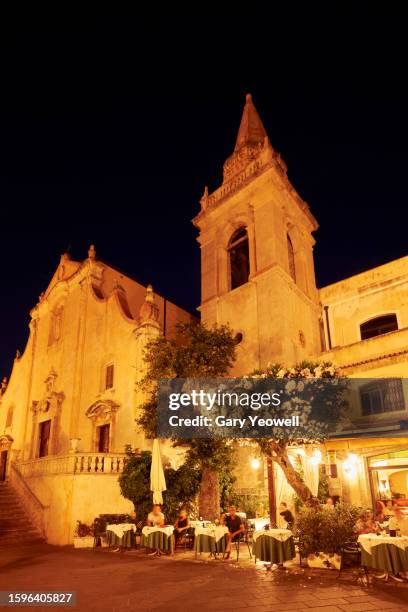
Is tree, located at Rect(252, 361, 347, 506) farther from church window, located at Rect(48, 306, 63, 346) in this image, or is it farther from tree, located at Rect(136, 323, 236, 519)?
church window, located at Rect(48, 306, 63, 346)

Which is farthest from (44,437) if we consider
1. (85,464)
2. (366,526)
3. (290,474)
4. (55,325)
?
(366,526)

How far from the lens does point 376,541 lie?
8883mm

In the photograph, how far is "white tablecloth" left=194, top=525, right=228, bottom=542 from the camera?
A: 11953mm

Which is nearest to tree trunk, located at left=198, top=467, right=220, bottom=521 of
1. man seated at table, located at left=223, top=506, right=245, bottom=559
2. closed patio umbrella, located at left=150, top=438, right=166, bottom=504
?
closed patio umbrella, located at left=150, top=438, right=166, bottom=504

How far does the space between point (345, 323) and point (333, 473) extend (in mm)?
8004

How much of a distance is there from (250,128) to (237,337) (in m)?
14.7

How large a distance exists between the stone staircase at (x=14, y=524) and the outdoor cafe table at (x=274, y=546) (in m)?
9.80

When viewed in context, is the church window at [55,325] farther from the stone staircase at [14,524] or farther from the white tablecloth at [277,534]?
the white tablecloth at [277,534]

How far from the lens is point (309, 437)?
442 inches

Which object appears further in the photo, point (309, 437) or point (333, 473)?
point (333, 473)

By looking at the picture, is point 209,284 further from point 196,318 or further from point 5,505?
point 5,505

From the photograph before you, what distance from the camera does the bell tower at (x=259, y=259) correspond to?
21.2 meters

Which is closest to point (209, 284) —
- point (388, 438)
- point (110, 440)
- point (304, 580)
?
point (110, 440)

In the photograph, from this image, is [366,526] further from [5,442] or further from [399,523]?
[5,442]
